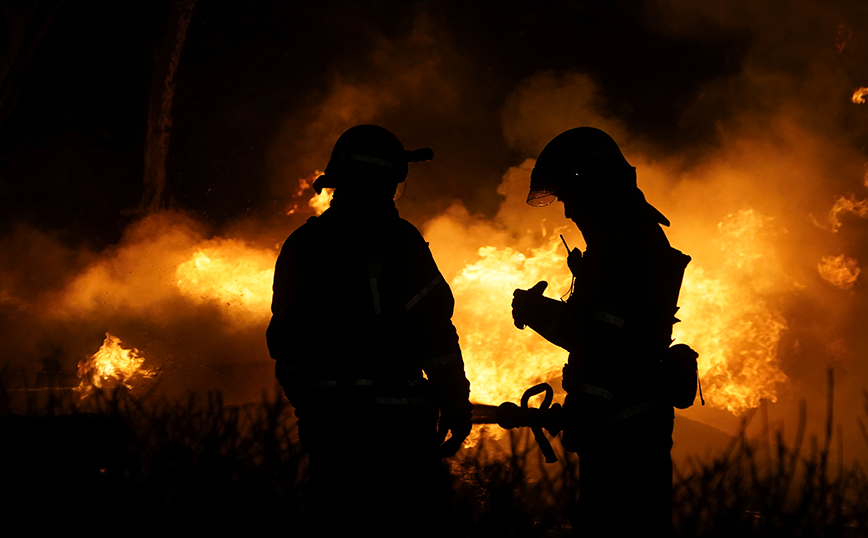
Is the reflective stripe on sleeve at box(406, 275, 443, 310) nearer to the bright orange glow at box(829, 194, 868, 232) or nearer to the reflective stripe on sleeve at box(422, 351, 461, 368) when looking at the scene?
the reflective stripe on sleeve at box(422, 351, 461, 368)

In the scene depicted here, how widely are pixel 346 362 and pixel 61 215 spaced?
1173cm

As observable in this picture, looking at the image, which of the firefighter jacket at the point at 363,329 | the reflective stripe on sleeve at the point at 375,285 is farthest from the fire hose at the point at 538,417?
the reflective stripe on sleeve at the point at 375,285

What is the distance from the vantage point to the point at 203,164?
39.7 feet

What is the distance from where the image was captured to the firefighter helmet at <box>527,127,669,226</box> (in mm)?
3031

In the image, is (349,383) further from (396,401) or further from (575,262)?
(575,262)

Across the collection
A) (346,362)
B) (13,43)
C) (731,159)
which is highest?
(13,43)

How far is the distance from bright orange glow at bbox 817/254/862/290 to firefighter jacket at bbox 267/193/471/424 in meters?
13.3

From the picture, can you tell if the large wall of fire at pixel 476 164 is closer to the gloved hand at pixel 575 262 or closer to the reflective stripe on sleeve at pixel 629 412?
the gloved hand at pixel 575 262

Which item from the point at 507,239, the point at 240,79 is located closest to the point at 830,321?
the point at 507,239

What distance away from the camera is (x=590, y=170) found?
10.2 ft

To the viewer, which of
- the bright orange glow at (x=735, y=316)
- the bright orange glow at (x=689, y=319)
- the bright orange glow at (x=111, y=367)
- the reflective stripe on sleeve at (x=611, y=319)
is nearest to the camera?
the reflective stripe on sleeve at (x=611, y=319)

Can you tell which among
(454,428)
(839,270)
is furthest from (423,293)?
(839,270)

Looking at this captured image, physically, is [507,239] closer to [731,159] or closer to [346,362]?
[731,159]

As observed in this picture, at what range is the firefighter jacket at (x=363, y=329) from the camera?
108 inches
